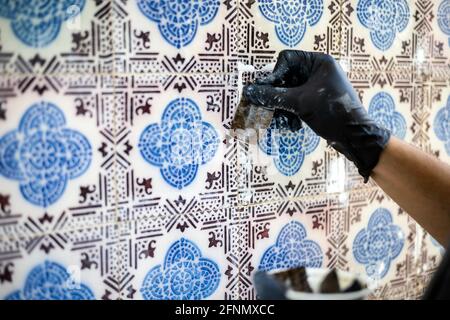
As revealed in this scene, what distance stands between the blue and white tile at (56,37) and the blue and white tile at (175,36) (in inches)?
1.1

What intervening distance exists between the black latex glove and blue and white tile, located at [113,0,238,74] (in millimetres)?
96

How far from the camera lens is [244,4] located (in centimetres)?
85

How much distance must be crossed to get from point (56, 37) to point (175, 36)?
0.21 meters

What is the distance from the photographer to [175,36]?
0.79m

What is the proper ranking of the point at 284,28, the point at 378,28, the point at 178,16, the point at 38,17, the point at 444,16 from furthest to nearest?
the point at 444,16 < the point at 378,28 < the point at 284,28 < the point at 178,16 < the point at 38,17

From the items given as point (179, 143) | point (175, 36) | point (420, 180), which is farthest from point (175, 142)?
point (420, 180)

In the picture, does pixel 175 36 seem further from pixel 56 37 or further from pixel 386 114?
pixel 386 114

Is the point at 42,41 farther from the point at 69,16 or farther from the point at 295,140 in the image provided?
the point at 295,140

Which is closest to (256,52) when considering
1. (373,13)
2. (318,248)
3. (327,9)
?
(327,9)

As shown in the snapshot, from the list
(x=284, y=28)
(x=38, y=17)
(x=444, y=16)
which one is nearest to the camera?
(x=38, y=17)

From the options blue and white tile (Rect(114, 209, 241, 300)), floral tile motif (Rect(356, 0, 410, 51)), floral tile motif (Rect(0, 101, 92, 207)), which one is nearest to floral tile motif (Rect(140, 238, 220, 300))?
blue and white tile (Rect(114, 209, 241, 300))
